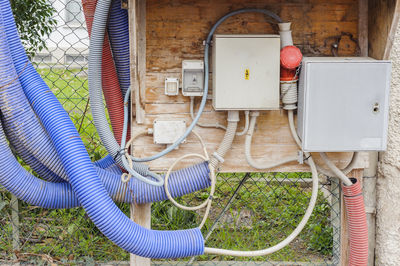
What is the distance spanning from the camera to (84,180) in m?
2.12

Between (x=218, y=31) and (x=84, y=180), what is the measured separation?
0.88m

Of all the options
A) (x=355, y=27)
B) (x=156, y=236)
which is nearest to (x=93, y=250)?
(x=156, y=236)

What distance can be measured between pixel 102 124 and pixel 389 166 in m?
1.33

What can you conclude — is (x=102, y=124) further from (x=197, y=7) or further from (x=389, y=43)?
(x=389, y=43)

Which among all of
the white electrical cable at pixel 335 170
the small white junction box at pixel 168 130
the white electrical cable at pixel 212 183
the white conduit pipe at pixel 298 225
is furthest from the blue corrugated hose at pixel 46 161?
the white electrical cable at pixel 335 170

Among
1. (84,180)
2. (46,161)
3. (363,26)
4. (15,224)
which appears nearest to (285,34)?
(363,26)

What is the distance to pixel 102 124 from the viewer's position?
92.1 inches

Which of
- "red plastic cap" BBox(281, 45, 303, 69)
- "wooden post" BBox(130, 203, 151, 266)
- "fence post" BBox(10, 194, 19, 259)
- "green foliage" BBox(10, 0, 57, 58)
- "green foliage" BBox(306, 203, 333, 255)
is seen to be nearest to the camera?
"red plastic cap" BBox(281, 45, 303, 69)

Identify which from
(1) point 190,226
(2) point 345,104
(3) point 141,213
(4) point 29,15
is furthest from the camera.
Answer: (1) point 190,226

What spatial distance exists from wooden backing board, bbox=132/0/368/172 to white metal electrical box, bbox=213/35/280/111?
162mm

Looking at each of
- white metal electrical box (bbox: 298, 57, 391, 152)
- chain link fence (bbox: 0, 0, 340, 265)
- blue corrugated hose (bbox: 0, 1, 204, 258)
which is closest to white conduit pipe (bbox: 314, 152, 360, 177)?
white metal electrical box (bbox: 298, 57, 391, 152)

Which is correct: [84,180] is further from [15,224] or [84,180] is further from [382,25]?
[382,25]

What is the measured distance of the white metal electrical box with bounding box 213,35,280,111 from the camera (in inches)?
85.9

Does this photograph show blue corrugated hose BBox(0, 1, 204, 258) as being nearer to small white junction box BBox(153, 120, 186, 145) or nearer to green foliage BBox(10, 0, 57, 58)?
small white junction box BBox(153, 120, 186, 145)
